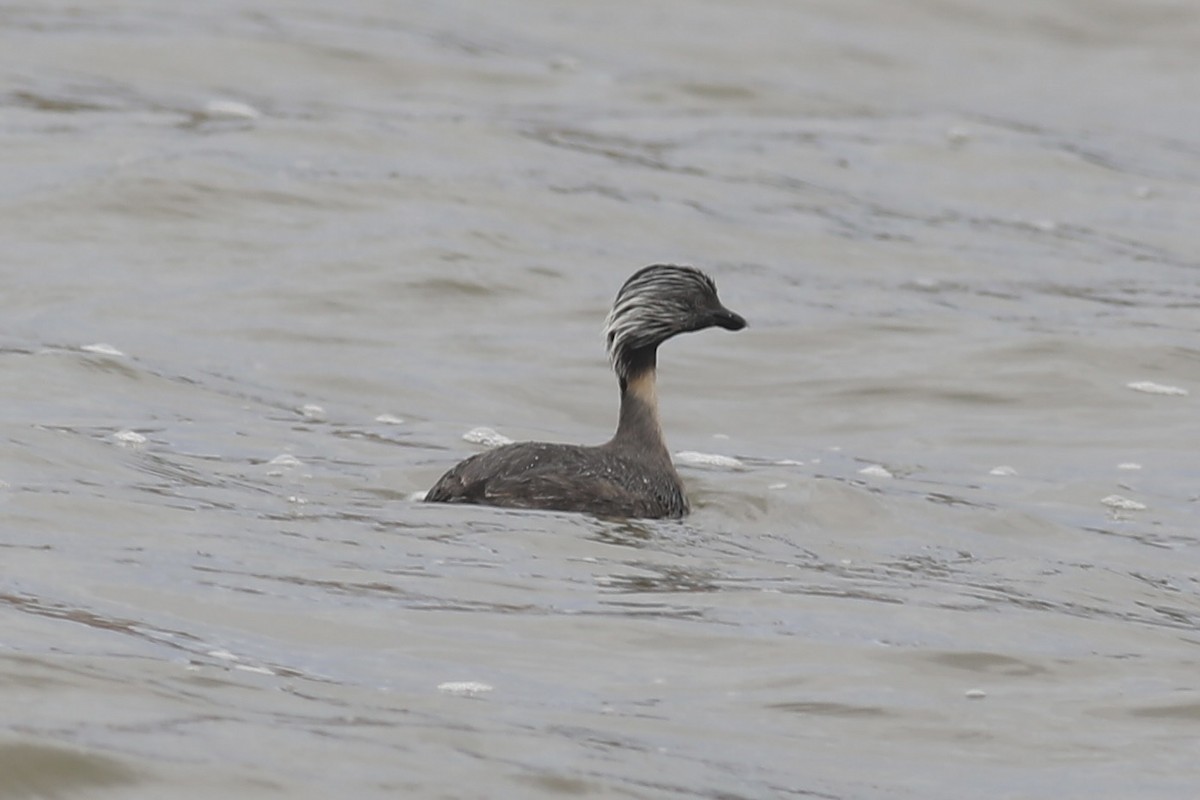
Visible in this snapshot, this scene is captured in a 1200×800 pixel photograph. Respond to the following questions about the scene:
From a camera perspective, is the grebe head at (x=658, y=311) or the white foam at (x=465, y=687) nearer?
the white foam at (x=465, y=687)

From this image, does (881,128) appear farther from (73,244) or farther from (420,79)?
(73,244)

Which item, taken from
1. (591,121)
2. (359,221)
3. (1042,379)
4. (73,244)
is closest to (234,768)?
(1042,379)

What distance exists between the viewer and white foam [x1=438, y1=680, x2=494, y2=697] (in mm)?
7297

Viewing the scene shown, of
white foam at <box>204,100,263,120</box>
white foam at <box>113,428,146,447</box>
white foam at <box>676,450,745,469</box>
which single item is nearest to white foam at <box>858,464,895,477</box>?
white foam at <box>676,450,745,469</box>

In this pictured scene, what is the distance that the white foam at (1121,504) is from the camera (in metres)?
12.0

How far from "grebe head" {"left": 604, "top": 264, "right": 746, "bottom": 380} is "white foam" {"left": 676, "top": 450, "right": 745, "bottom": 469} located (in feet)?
3.99

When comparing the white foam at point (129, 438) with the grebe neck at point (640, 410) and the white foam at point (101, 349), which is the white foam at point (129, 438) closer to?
the white foam at point (101, 349)

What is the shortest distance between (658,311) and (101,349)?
4096mm

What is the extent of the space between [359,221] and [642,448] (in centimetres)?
802

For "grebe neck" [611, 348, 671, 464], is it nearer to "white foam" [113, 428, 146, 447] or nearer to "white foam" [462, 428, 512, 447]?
"white foam" [462, 428, 512, 447]

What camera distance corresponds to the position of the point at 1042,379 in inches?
600

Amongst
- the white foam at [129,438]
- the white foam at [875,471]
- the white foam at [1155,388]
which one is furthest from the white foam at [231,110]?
the white foam at [875,471]

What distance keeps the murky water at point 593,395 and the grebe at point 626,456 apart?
0.57 feet

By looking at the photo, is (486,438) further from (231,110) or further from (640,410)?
(231,110)
